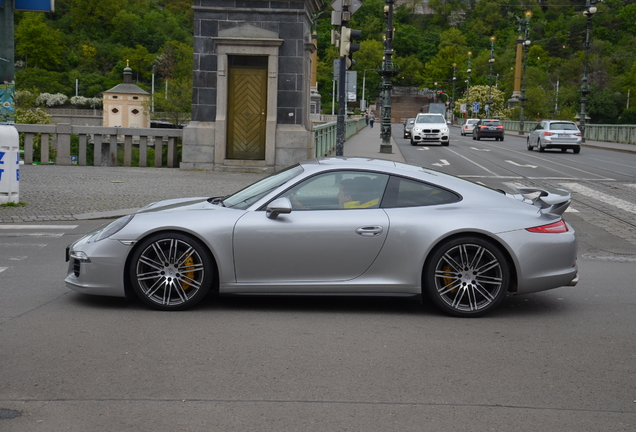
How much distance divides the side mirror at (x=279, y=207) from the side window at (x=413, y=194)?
32.4 inches

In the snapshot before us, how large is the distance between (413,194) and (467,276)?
2.64 feet

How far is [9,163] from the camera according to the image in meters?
12.2

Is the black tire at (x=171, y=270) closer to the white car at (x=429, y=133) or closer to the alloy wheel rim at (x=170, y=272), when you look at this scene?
the alloy wheel rim at (x=170, y=272)

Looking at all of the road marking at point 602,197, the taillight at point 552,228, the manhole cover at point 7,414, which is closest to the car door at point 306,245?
the taillight at point 552,228

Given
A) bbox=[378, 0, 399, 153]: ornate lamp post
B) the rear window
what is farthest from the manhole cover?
the rear window

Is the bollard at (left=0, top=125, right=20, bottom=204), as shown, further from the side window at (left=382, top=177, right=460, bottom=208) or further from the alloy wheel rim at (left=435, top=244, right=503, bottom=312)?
→ the alloy wheel rim at (left=435, top=244, right=503, bottom=312)

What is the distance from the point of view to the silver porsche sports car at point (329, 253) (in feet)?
20.0

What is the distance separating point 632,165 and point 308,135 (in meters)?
14.8

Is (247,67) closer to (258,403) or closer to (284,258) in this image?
(284,258)

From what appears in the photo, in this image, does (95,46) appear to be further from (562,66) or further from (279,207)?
(279,207)

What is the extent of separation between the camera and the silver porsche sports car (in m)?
6.11

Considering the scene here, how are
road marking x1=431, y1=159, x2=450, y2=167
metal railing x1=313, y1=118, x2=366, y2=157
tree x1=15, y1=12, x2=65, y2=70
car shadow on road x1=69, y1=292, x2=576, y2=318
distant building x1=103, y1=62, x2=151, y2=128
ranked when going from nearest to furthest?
car shadow on road x1=69, y1=292, x2=576, y2=318, metal railing x1=313, y1=118, x2=366, y2=157, road marking x1=431, y1=159, x2=450, y2=167, distant building x1=103, y1=62, x2=151, y2=128, tree x1=15, y1=12, x2=65, y2=70

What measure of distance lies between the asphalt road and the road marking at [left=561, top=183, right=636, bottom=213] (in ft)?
27.4

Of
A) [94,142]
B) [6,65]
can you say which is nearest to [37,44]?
[94,142]
